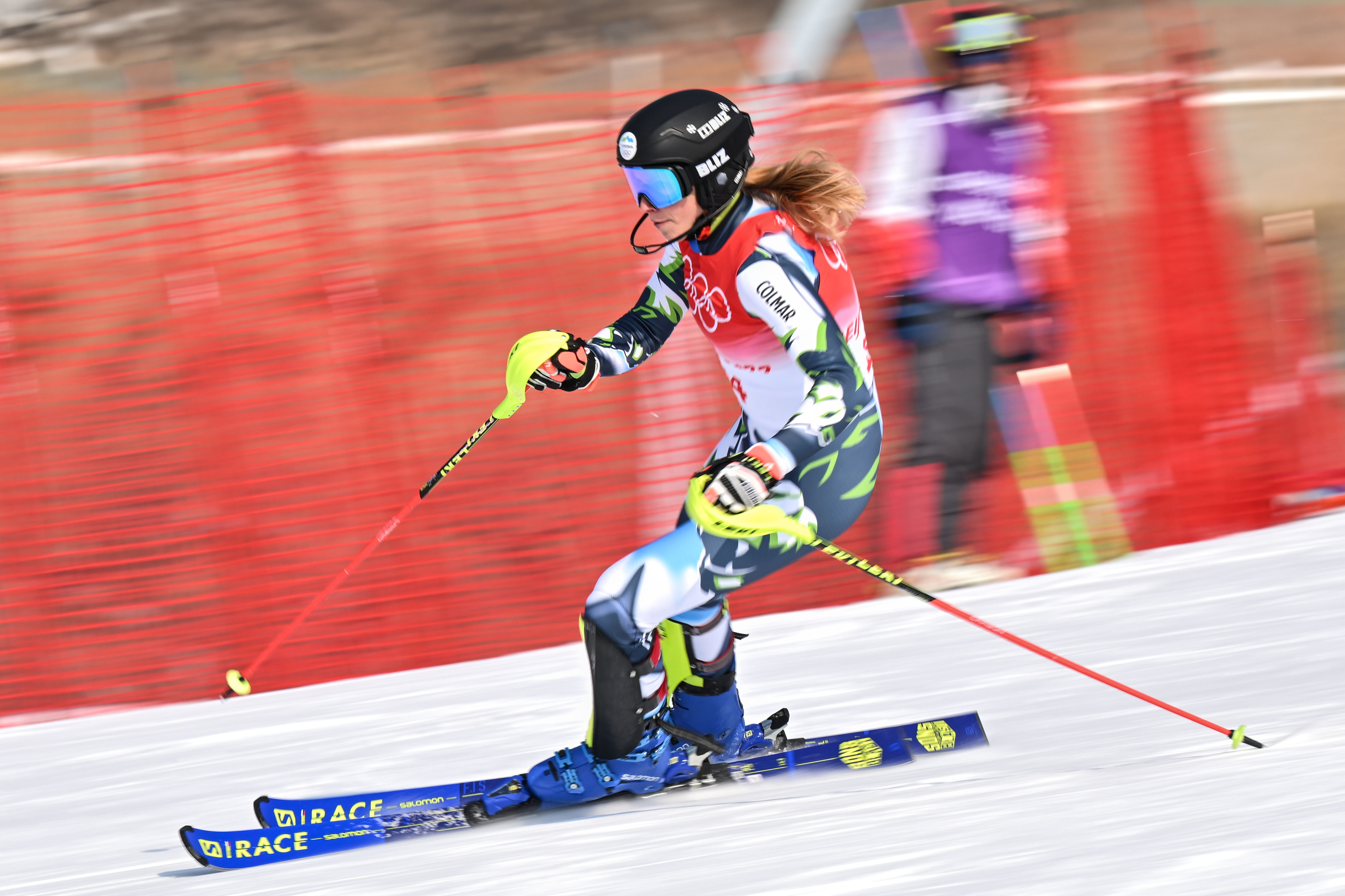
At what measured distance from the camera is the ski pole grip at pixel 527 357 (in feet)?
12.7

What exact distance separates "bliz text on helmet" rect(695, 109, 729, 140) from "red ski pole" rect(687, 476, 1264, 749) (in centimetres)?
87

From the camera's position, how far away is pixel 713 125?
342 cm

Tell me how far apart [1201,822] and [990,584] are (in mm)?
3239

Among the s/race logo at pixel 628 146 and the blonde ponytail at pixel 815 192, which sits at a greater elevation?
the s/race logo at pixel 628 146

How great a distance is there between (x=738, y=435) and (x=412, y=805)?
1.36 meters

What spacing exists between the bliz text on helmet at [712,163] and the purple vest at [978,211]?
116 inches

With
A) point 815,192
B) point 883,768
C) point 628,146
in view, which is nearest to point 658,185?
point 628,146

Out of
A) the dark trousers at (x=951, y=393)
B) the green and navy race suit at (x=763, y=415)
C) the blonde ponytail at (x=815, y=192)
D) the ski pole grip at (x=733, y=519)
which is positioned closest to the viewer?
the ski pole grip at (x=733, y=519)

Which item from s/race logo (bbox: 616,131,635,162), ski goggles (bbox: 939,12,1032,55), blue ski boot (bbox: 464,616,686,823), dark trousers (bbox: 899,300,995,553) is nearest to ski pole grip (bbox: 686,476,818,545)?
blue ski boot (bbox: 464,616,686,823)

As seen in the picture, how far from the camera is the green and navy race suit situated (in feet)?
11.0

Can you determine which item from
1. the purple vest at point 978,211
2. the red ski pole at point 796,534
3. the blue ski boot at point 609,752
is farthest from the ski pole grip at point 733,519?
the purple vest at point 978,211

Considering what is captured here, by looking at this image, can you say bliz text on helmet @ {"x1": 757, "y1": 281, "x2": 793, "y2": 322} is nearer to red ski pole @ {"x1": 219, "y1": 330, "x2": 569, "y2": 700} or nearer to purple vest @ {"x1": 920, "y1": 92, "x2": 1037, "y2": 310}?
red ski pole @ {"x1": 219, "y1": 330, "x2": 569, "y2": 700}

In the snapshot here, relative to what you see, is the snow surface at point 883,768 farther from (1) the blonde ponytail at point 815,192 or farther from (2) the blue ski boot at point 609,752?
(1) the blonde ponytail at point 815,192

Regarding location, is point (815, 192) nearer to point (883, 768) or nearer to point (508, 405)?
point (508, 405)
